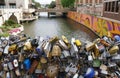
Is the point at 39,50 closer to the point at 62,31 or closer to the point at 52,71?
the point at 52,71

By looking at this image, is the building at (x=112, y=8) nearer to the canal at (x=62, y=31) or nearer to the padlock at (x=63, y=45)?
the canal at (x=62, y=31)

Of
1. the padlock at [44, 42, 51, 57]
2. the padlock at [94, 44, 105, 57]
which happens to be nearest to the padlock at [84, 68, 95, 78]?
the padlock at [94, 44, 105, 57]

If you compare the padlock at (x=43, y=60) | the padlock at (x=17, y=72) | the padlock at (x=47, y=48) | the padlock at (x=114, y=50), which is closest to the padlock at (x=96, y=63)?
the padlock at (x=114, y=50)

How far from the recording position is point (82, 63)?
9875 mm

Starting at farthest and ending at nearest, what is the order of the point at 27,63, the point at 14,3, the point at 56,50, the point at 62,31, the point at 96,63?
the point at 14,3 < the point at 62,31 < the point at 27,63 < the point at 96,63 < the point at 56,50

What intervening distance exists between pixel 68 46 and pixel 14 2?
8170 centimetres

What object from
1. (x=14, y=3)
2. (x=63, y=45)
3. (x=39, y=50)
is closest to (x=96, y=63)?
(x=63, y=45)

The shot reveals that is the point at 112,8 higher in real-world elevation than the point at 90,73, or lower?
higher

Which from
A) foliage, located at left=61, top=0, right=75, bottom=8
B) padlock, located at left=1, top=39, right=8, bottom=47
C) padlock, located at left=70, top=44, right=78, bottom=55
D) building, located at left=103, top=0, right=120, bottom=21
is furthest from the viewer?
foliage, located at left=61, top=0, right=75, bottom=8

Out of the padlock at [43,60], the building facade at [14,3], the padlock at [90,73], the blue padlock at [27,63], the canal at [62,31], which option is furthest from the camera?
the building facade at [14,3]

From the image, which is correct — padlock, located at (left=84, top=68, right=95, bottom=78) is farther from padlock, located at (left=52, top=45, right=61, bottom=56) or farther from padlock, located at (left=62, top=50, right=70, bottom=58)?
padlock, located at (left=52, top=45, right=61, bottom=56)

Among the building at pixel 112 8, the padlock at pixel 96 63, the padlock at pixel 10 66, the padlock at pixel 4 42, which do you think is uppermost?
the building at pixel 112 8

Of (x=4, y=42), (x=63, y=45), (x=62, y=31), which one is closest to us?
(x=63, y=45)

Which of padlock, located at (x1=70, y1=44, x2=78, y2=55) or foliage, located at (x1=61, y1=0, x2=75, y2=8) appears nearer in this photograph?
padlock, located at (x1=70, y1=44, x2=78, y2=55)
